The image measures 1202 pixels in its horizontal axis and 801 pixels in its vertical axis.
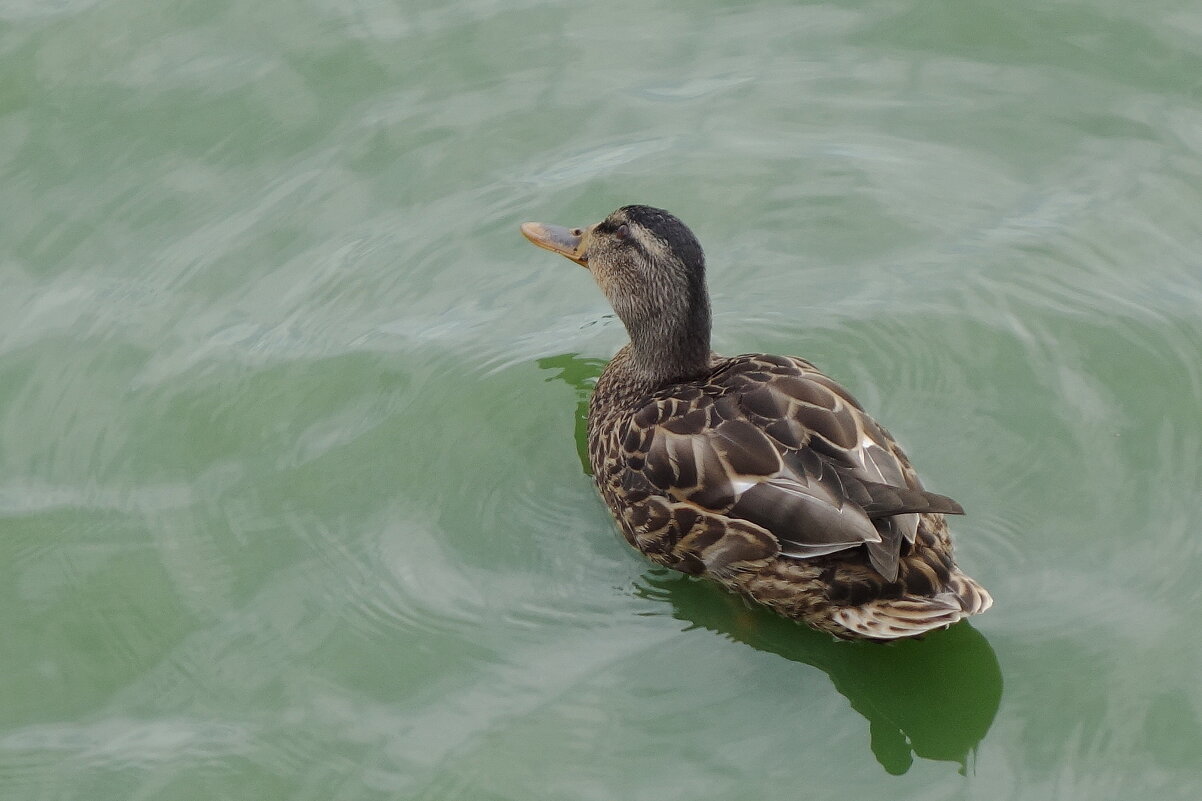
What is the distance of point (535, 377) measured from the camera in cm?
703

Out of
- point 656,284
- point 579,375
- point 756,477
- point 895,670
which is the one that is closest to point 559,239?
point 579,375

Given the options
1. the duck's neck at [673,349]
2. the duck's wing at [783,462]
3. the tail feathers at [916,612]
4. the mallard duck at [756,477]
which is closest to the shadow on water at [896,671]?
the mallard duck at [756,477]

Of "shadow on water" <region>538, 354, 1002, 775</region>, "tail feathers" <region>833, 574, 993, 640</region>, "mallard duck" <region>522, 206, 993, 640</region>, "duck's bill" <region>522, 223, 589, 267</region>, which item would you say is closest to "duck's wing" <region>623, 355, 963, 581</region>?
"mallard duck" <region>522, 206, 993, 640</region>

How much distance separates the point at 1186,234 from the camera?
24.4 feet

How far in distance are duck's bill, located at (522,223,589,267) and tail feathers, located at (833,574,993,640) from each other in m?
2.41

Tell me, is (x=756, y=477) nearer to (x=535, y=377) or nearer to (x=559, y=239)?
(x=535, y=377)

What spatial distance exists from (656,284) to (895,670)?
1.91 m

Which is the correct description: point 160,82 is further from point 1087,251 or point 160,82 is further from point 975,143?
point 1087,251

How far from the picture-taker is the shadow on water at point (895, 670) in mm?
5328

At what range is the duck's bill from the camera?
23.1 feet

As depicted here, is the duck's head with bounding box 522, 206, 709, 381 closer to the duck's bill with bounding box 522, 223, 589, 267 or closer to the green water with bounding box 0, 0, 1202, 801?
the duck's bill with bounding box 522, 223, 589, 267

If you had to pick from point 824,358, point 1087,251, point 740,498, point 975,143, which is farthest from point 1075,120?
point 740,498

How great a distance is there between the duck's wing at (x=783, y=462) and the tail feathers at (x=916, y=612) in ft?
0.47

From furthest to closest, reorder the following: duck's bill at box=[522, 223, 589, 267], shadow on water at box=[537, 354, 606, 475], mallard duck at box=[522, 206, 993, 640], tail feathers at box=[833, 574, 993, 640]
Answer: duck's bill at box=[522, 223, 589, 267]
shadow on water at box=[537, 354, 606, 475]
mallard duck at box=[522, 206, 993, 640]
tail feathers at box=[833, 574, 993, 640]
